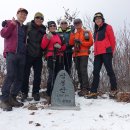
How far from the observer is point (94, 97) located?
31.0ft

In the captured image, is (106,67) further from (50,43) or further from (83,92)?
(50,43)

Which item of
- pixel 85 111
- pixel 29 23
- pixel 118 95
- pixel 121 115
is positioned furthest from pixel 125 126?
pixel 29 23

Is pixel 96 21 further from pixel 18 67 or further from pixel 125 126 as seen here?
pixel 125 126

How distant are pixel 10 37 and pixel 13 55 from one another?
0.46m

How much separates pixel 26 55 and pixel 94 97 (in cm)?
224

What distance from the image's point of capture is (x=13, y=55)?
8398 mm

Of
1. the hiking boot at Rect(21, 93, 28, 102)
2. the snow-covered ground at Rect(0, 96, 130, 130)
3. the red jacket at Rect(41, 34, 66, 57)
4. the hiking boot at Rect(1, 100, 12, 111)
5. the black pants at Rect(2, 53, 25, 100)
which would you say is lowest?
the snow-covered ground at Rect(0, 96, 130, 130)

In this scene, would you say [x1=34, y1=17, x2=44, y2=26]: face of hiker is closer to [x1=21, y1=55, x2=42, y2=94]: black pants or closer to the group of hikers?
the group of hikers

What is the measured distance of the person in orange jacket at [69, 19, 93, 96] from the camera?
956cm

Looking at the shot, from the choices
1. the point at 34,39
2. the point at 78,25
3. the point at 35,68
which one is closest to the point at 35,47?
the point at 34,39

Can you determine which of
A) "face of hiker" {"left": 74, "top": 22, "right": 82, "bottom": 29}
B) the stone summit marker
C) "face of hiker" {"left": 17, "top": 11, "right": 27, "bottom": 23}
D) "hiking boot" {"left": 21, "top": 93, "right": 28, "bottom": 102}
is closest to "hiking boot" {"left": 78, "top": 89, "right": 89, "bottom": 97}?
the stone summit marker

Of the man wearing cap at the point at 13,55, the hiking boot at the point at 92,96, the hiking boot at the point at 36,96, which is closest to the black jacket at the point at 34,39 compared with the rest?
the man wearing cap at the point at 13,55

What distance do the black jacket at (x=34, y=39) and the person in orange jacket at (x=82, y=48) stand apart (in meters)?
1.05

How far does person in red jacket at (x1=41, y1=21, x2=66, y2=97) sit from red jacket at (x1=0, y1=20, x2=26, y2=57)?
0.86 metres
